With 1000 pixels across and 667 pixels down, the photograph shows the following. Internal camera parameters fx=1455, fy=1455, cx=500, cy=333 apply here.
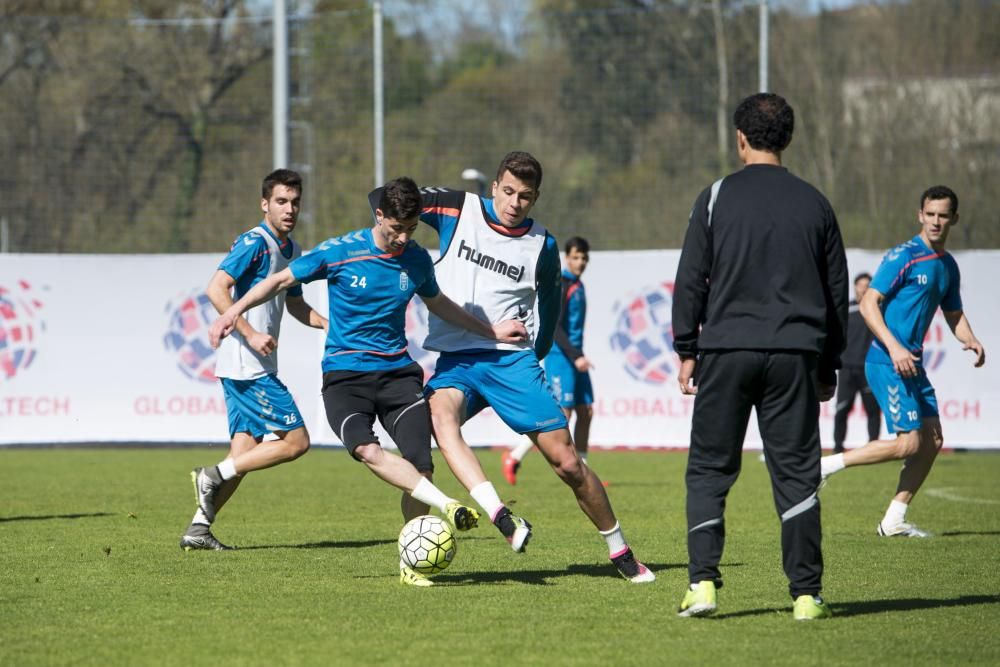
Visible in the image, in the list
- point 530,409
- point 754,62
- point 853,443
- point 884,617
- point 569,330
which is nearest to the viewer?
point 884,617

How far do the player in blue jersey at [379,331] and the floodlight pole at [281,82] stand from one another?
40.4ft

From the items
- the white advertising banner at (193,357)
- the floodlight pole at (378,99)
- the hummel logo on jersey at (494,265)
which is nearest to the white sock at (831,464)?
the hummel logo on jersey at (494,265)

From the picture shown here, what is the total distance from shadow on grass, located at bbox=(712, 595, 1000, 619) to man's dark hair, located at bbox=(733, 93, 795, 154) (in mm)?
2074

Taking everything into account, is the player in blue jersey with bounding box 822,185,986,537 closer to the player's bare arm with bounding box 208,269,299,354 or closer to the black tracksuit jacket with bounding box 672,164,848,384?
the black tracksuit jacket with bounding box 672,164,848,384

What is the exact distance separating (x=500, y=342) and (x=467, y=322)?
0.22m

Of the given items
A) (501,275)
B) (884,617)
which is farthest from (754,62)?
(884,617)

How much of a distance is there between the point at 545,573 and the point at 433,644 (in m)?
2.13

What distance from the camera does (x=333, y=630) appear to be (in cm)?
610

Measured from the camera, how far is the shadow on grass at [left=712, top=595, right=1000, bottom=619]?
259 inches

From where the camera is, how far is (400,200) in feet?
24.1

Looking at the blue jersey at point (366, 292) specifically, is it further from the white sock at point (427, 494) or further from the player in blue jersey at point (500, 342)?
the white sock at point (427, 494)

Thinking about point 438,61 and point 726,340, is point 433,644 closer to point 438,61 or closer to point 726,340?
point 726,340

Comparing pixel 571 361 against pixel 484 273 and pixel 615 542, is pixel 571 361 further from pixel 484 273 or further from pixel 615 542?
pixel 615 542

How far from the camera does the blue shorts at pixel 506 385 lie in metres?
7.59
